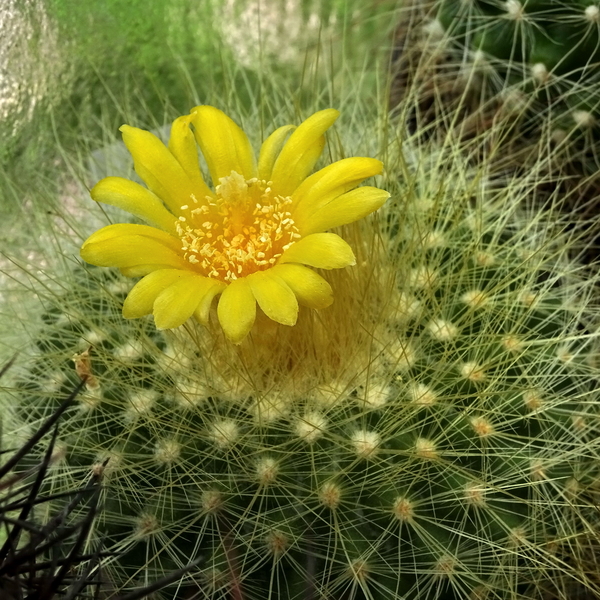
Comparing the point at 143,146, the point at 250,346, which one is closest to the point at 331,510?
the point at 250,346

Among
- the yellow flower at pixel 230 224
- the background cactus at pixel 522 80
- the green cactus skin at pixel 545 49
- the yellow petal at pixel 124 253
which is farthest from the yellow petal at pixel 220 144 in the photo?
the green cactus skin at pixel 545 49

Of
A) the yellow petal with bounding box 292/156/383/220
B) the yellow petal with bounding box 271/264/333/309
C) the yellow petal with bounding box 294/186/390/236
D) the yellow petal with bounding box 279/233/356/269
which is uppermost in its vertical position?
the yellow petal with bounding box 292/156/383/220

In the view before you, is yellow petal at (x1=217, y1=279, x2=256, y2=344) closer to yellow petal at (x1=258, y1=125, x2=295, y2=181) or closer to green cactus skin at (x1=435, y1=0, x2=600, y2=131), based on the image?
yellow petal at (x1=258, y1=125, x2=295, y2=181)

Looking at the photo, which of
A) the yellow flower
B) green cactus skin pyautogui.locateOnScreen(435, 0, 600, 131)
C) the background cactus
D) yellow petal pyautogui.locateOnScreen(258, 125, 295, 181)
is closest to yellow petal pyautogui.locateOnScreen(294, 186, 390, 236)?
the yellow flower

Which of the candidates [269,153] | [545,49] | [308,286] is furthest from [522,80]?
[308,286]

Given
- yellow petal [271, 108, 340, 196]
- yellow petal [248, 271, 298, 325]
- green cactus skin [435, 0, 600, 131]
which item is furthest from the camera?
green cactus skin [435, 0, 600, 131]

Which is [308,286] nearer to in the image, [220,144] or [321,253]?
[321,253]

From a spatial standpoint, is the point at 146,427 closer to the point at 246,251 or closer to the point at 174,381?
the point at 174,381
